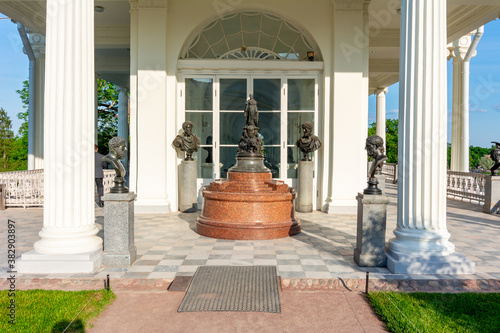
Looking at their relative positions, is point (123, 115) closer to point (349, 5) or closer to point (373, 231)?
point (349, 5)

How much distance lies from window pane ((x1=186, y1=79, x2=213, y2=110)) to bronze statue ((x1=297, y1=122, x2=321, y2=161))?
8.72 ft

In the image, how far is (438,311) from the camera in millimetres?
3369

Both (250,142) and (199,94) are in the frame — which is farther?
(199,94)

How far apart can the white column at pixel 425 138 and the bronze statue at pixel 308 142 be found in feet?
14.2

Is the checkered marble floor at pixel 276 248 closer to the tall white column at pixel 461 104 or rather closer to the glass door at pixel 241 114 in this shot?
the glass door at pixel 241 114

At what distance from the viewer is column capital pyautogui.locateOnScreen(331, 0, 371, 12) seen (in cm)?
893

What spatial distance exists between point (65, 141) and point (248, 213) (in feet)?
10.2

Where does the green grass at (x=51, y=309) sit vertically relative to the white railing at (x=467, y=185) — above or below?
below

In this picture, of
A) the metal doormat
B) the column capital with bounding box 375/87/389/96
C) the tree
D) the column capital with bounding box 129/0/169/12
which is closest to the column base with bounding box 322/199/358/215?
the metal doormat

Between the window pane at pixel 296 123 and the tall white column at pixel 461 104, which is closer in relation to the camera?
the window pane at pixel 296 123

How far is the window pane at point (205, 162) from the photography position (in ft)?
31.4

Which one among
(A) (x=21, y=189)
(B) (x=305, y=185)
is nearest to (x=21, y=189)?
(A) (x=21, y=189)

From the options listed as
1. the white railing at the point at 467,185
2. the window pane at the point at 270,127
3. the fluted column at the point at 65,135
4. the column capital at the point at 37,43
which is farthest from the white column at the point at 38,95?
the white railing at the point at 467,185

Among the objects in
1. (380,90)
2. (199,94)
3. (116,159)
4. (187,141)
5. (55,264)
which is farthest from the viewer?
(380,90)
